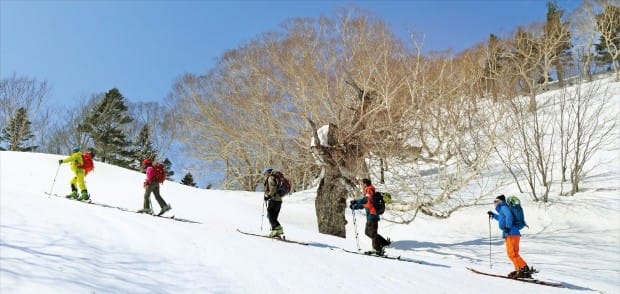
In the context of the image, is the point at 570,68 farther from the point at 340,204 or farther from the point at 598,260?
the point at 340,204

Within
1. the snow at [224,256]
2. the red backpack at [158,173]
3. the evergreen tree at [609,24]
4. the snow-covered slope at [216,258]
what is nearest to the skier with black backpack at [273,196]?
the snow at [224,256]

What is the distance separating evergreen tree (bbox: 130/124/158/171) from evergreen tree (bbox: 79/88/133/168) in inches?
23.5

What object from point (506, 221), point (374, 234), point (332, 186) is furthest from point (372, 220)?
point (332, 186)

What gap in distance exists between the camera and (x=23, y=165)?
51.3ft

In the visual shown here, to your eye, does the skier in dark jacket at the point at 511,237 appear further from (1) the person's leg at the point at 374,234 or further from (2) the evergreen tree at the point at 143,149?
(2) the evergreen tree at the point at 143,149

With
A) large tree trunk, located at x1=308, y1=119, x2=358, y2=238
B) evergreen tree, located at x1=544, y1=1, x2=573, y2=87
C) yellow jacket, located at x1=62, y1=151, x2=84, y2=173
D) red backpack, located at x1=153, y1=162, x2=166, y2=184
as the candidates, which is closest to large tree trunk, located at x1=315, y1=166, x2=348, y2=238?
large tree trunk, located at x1=308, y1=119, x2=358, y2=238

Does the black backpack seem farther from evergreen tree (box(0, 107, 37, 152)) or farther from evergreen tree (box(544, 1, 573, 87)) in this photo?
evergreen tree (box(0, 107, 37, 152))

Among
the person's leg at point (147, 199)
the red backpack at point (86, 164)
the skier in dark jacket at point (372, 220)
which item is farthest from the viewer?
the red backpack at point (86, 164)

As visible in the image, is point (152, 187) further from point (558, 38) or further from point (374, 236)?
point (558, 38)

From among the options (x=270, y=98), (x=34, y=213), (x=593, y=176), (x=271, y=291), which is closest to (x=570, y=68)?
(x=593, y=176)

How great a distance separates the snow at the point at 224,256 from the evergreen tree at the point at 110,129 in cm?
1915

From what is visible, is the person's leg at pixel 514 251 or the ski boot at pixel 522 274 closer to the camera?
the ski boot at pixel 522 274

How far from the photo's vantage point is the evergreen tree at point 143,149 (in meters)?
32.2

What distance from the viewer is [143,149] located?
32.6 m
